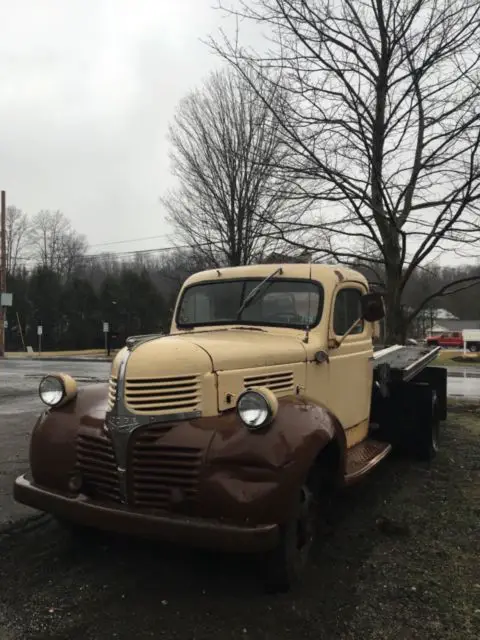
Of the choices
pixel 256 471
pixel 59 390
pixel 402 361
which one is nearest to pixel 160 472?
pixel 256 471

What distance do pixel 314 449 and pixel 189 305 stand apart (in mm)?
2304

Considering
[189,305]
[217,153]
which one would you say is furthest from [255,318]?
[217,153]

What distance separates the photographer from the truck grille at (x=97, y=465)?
11.6ft

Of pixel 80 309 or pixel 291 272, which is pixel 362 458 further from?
pixel 80 309

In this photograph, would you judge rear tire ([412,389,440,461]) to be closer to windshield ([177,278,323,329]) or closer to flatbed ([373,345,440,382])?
flatbed ([373,345,440,382])

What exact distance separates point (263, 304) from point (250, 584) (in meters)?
2.23

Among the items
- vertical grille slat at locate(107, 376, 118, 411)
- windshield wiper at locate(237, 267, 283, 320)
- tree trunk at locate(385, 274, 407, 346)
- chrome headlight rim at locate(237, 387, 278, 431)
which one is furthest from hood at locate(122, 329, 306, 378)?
tree trunk at locate(385, 274, 407, 346)

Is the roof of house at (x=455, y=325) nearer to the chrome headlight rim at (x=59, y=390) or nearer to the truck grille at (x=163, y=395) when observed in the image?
the chrome headlight rim at (x=59, y=390)

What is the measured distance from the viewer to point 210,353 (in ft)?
12.3

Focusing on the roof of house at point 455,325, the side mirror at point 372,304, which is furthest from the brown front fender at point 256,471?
the roof of house at point 455,325

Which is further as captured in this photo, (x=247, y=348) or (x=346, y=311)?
(x=346, y=311)

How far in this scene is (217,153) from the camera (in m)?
14.6

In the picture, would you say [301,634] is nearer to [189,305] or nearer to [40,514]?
[40,514]

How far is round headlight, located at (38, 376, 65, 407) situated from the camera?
13.5 ft
